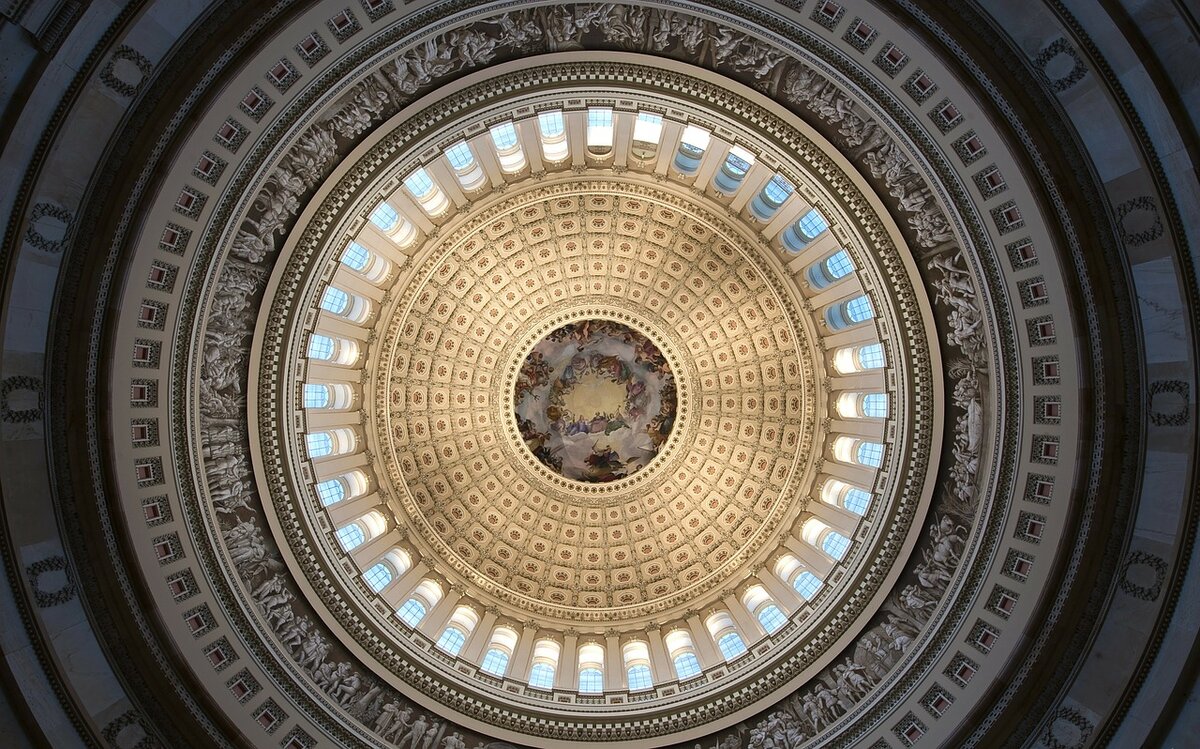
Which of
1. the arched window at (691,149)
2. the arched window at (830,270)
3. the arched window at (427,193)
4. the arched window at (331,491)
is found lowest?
the arched window at (331,491)

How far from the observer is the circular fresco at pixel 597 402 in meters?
30.9

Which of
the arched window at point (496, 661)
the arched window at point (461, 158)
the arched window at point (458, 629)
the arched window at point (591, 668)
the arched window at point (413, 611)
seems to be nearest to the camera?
the arched window at point (461, 158)

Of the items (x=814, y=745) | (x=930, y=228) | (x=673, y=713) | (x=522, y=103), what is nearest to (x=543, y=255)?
(x=522, y=103)

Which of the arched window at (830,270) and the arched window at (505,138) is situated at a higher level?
the arched window at (505,138)

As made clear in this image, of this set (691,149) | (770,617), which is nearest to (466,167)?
(691,149)

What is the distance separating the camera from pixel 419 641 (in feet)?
74.5

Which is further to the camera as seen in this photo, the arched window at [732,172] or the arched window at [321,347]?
the arched window at [321,347]

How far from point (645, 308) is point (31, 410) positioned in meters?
21.5

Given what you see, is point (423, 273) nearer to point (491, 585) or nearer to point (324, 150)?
point (324, 150)

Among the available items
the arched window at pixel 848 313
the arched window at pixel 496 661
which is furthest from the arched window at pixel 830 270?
the arched window at pixel 496 661

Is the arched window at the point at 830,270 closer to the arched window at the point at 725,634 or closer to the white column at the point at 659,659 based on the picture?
the arched window at the point at 725,634

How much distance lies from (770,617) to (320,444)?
17.9 m

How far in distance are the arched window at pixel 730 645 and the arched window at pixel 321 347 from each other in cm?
1801

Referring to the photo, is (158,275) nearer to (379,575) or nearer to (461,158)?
(461,158)
